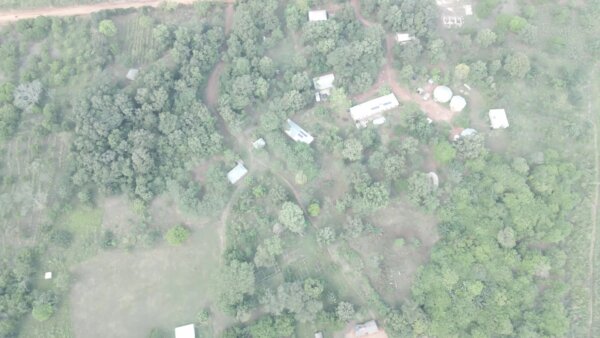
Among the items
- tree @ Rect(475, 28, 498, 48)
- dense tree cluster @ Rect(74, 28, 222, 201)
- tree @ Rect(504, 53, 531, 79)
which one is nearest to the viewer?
dense tree cluster @ Rect(74, 28, 222, 201)

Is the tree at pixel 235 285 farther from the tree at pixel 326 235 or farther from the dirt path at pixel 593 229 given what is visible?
the dirt path at pixel 593 229

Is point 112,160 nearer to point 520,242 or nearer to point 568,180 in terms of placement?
point 520,242

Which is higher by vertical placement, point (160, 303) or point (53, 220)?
point (53, 220)

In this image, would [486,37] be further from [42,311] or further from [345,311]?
[42,311]

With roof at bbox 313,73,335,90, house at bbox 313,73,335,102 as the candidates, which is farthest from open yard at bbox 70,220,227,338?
roof at bbox 313,73,335,90

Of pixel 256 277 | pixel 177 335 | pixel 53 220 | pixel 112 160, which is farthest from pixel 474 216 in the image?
pixel 53 220

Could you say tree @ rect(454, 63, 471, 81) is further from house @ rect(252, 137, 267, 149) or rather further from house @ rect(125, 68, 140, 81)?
house @ rect(125, 68, 140, 81)
